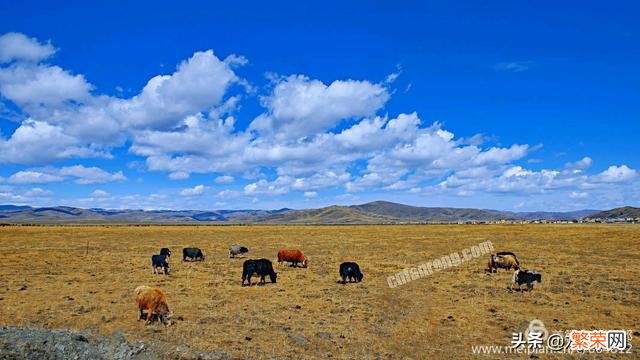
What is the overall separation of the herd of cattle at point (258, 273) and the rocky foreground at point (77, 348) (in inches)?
133

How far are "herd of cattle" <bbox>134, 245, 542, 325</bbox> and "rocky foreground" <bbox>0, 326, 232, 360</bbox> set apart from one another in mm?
3381

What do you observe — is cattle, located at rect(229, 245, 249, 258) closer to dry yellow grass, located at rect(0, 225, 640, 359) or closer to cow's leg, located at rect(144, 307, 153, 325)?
dry yellow grass, located at rect(0, 225, 640, 359)

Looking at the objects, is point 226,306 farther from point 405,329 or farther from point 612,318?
point 612,318

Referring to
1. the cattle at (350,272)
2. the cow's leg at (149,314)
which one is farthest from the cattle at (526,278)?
the cow's leg at (149,314)

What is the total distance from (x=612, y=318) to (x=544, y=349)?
513 centimetres

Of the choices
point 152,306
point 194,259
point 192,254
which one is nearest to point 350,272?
point 152,306

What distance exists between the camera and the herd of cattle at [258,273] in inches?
615

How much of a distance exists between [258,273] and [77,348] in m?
13.1

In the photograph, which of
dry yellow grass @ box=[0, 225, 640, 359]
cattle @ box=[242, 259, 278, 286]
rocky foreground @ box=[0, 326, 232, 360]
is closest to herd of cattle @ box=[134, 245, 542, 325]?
cattle @ box=[242, 259, 278, 286]

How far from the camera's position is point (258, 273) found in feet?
77.5

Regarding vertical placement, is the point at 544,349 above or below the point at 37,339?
below

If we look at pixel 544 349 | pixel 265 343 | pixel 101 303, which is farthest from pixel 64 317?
pixel 544 349

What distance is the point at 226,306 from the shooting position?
715 inches

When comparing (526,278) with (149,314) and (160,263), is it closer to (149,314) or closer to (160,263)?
(149,314)
